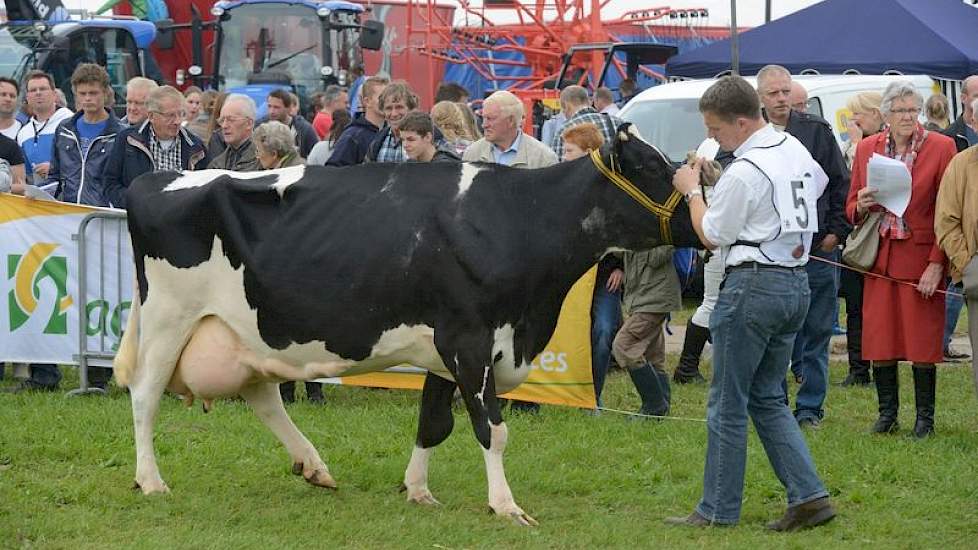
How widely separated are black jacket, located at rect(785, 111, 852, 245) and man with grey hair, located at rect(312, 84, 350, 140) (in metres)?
8.38

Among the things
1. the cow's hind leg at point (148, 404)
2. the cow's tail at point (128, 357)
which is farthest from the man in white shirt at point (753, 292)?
the cow's tail at point (128, 357)

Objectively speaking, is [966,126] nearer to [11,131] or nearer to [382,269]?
[382,269]

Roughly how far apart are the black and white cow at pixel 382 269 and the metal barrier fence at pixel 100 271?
3040 mm

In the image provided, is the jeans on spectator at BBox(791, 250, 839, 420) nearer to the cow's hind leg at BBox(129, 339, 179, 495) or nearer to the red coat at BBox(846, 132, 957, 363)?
the red coat at BBox(846, 132, 957, 363)

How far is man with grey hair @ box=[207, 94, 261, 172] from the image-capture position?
10.5m

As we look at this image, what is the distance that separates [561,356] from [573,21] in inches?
960

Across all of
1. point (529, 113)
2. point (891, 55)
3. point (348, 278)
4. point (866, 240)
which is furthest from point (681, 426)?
point (529, 113)

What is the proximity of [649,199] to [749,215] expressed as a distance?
2.07 ft

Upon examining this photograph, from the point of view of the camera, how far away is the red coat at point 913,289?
891 centimetres

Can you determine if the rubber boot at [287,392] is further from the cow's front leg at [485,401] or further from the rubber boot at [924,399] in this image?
the rubber boot at [924,399]

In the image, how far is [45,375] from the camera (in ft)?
36.0

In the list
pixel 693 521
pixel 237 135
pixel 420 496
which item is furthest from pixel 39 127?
pixel 693 521

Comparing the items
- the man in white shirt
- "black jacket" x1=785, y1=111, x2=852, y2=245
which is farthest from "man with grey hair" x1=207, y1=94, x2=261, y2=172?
the man in white shirt

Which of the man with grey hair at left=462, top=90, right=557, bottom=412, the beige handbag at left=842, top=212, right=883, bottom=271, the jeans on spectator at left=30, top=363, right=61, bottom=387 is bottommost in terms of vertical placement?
the jeans on spectator at left=30, top=363, right=61, bottom=387
